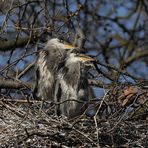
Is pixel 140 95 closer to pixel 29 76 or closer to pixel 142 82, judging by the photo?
pixel 142 82

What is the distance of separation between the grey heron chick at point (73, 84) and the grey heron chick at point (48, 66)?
0.79 ft

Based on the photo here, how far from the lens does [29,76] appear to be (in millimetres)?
7613

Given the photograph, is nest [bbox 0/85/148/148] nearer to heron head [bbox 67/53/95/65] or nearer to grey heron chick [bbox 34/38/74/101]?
heron head [bbox 67/53/95/65]

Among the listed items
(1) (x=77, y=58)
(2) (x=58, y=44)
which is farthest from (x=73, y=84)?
(2) (x=58, y=44)

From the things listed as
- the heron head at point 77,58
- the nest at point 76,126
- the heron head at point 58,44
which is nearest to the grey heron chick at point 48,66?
the heron head at point 58,44

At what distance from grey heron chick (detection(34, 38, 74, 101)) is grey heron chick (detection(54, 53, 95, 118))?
24 cm

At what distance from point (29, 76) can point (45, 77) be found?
0.56 metres

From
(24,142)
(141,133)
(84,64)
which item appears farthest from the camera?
(84,64)

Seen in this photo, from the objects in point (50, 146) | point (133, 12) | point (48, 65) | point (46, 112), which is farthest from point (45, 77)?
point (133, 12)

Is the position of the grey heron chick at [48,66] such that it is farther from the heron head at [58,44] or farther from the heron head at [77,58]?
the heron head at [77,58]

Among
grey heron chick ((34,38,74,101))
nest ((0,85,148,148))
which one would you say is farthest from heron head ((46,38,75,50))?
nest ((0,85,148,148))

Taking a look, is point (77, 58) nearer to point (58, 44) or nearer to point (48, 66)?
point (48, 66)

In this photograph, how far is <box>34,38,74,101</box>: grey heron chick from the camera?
7055 millimetres

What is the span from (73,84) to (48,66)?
21.8 inches
